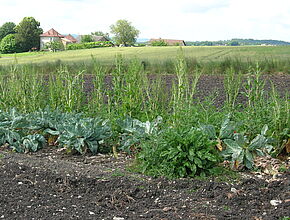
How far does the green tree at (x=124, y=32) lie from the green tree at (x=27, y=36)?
1251cm

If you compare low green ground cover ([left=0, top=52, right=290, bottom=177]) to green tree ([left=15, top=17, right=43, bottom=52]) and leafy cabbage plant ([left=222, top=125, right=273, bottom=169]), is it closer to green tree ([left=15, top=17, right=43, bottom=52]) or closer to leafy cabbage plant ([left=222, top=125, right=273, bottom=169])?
leafy cabbage plant ([left=222, top=125, right=273, bottom=169])

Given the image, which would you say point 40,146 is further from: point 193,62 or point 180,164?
point 193,62

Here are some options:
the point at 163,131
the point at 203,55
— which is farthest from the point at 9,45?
the point at 163,131

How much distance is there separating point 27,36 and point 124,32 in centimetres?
1499

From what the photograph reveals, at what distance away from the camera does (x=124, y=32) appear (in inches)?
1550

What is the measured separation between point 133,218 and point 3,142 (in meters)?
2.73

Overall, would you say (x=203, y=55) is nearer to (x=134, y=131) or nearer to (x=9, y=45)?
(x=134, y=131)

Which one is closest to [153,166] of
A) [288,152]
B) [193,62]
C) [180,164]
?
[180,164]

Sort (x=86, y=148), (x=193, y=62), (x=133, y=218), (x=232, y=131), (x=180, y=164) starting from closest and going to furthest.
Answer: (x=133, y=218) → (x=180, y=164) → (x=232, y=131) → (x=86, y=148) → (x=193, y=62)

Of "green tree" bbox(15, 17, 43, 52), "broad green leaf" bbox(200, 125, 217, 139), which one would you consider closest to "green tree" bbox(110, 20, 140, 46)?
"green tree" bbox(15, 17, 43, 52)

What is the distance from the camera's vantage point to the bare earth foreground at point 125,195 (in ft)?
9.71

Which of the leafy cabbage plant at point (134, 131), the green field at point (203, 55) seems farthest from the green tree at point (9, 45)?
the leafy cabbage plant at point (134, 131)

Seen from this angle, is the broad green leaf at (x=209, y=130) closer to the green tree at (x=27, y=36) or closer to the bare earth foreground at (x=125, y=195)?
the bare earth foreground at (x=125, y=195)

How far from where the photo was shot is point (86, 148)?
15.2ft
